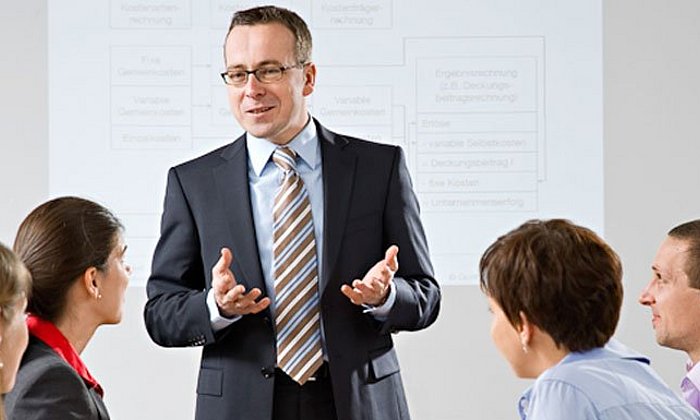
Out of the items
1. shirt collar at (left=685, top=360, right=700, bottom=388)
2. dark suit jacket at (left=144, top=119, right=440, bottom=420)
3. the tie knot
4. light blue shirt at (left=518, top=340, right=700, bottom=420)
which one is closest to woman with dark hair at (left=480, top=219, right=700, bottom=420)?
light blue shirt at (left=518, top=340, right=700, bottom=420)

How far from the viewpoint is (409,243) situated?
3.11 metres

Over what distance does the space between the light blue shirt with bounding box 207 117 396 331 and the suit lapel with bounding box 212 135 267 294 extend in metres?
0.03

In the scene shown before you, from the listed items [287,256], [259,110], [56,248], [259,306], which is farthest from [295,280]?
[56,248]

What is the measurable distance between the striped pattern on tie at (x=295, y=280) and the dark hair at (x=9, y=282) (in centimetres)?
95

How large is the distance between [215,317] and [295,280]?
0.73ft

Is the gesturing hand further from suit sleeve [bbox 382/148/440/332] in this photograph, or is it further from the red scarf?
the red scarf

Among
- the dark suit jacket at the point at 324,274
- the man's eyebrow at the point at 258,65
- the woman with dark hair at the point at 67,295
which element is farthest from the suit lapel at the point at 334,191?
the woman with dark hair at the point at 67,295

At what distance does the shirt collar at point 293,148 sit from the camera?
123 inches

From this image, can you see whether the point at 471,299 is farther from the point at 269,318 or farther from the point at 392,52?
the point at 269,318

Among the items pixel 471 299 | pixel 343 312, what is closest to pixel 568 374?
pixel 343 312

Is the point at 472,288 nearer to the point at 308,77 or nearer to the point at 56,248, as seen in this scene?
the point at 308,77

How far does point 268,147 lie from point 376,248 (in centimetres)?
37

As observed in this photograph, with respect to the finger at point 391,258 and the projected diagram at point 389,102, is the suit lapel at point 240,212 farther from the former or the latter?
the projected diagram at point 389,102

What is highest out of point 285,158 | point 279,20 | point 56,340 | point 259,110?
point 279,20
